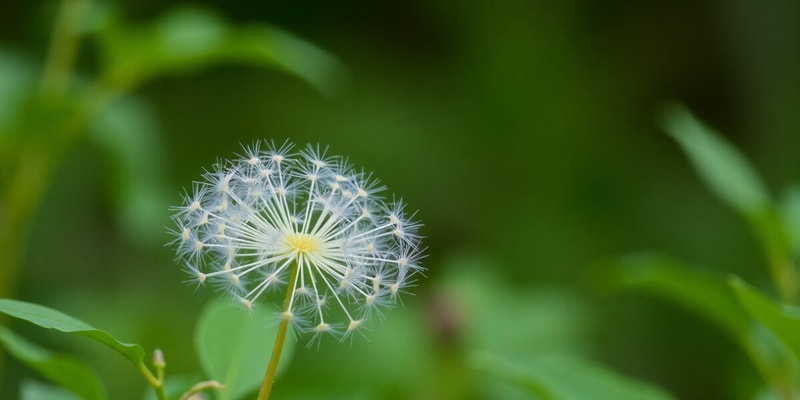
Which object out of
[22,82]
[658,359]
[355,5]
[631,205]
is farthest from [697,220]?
[22,82]

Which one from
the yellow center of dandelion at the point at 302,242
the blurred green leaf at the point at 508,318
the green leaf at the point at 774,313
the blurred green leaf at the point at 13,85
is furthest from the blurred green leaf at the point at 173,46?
the green leaf at the point at 774,313

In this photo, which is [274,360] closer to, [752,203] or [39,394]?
[39,394]

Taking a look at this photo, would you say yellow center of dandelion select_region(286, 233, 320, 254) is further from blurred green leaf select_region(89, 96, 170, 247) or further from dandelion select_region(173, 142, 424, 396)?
blurred green leaf select_region(89, 96, 170, 247)

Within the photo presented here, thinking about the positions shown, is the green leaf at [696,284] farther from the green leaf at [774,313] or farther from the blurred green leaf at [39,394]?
the blurred green leaf at [39,394]

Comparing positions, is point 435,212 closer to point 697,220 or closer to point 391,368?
point 697,220

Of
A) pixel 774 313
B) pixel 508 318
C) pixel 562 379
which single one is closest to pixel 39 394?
pixel 562 379

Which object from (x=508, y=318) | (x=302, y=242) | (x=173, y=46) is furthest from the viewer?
(x=508, y=318)

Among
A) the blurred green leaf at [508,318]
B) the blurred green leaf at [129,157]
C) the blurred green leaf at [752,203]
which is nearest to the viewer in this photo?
the blurred green leaf at [752,203]
